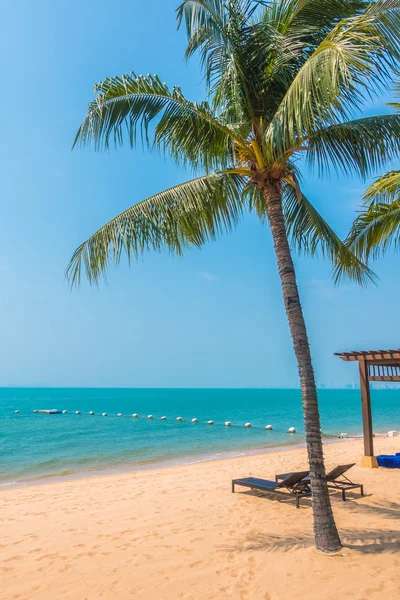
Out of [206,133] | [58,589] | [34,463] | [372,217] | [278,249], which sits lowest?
[34,463]

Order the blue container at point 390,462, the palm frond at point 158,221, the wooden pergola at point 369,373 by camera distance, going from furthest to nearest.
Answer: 1. the blue container at point 390,462
2. the wooden pergola at point 369,373
3. the palm frond at point 158,221

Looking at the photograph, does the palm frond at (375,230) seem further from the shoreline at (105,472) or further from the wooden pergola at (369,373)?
the shoreline at (105,472)

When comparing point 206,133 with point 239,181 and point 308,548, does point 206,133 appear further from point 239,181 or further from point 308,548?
point 308,548

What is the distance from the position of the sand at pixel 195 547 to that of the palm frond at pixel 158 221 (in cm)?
374

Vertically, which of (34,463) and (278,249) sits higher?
(278,249)

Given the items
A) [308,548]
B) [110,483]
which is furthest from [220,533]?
[110,483]

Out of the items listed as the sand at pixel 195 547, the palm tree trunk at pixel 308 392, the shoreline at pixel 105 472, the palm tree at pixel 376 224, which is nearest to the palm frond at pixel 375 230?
the palm tree at pixel 376 224

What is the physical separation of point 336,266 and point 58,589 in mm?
6169

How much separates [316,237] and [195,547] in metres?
4.96

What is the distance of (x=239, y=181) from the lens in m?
7.31

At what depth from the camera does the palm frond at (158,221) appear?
6516 millimetres

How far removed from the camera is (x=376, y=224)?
8.28 meters

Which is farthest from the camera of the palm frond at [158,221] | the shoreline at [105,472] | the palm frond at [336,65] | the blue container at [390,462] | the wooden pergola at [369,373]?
the shoreline at [105,472]

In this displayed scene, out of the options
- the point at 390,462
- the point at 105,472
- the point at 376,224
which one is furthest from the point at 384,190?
the point at 105,472
